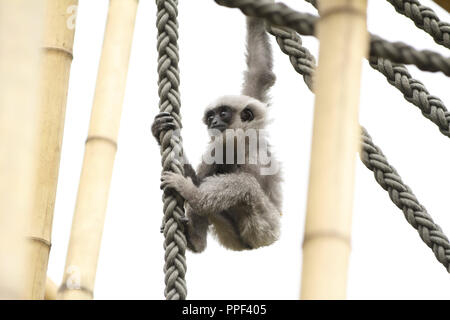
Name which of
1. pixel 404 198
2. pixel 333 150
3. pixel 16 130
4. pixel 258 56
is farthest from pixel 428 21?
pixel 16 130

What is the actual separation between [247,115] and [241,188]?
0.78m

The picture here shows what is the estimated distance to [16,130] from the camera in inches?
84.8

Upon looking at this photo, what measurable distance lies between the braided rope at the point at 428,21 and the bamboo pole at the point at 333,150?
1813 mm

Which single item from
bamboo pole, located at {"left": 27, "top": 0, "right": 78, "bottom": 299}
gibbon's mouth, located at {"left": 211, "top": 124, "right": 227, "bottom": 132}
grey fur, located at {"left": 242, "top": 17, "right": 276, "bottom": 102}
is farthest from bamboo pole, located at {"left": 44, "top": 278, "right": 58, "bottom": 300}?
grey fur, located at {"left": 242, "top": 17, "right": 276, "bottom": 102}

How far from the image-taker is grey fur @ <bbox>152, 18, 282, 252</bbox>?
486cm

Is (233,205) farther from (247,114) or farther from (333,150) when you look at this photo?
(333,150)

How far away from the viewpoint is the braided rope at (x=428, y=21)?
438 cm

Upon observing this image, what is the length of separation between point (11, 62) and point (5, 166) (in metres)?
0.25

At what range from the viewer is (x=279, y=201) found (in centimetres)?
546

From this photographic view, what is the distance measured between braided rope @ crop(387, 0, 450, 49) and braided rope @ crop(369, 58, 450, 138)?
0.22 meters
